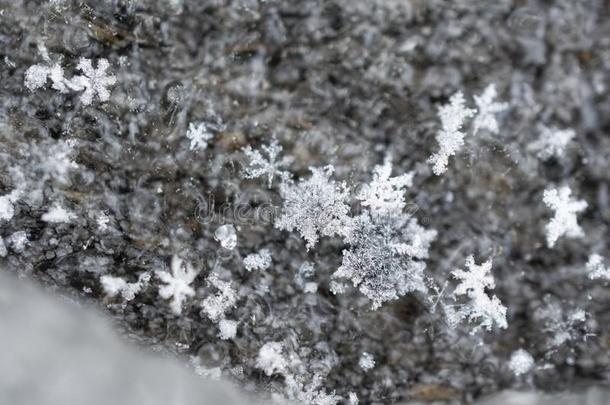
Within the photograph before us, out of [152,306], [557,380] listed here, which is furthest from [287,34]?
[557,380]

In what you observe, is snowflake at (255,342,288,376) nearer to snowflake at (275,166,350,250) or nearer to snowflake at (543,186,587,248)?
snowflake at (275,166,350,250)

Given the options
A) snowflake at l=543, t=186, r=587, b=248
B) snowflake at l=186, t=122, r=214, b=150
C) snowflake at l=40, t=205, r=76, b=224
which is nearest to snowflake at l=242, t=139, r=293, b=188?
snowflake at l=186, t=122, r=214, b=150

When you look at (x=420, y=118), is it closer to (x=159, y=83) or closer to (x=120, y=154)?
(x=159, y=83)

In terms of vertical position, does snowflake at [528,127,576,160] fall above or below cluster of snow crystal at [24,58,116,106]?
above

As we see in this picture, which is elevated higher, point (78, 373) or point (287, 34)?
point (287, 34)

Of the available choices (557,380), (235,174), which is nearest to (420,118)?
(235,174)

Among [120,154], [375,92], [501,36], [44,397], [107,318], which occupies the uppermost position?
[501,36]

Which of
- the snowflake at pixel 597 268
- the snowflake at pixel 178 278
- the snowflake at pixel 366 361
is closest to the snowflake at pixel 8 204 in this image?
the snowflake at pixel 178 278
